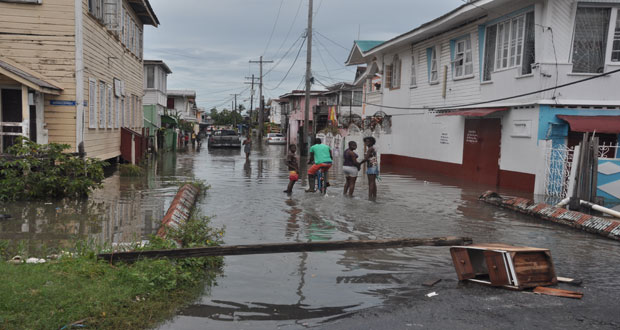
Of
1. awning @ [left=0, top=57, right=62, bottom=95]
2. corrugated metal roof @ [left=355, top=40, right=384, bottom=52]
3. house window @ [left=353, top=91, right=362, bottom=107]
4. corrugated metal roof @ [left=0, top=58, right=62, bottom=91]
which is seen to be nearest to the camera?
awning @ [left=0, top=57, right=62, bottom=95]

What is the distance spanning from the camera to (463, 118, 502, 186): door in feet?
58.7

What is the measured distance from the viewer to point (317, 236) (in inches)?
349

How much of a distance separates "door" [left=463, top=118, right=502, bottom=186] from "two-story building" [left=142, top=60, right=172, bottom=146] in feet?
77.4

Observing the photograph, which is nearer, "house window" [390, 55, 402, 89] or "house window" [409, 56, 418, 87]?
"house window" [409, 56, 418, 87]

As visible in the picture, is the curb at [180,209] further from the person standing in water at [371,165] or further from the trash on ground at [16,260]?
the person standing in water at [371,165]

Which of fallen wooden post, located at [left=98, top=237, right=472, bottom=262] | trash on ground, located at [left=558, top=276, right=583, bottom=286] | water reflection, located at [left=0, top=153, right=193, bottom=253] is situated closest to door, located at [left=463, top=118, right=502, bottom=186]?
water reflection, located at [left=0, top=153, right=193, bottom=253]

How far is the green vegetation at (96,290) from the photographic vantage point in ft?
15.0

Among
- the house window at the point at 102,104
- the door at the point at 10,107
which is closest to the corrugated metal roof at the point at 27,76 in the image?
the door at the point at 10,107

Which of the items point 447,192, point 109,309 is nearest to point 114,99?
point 447,192

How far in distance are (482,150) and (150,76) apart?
29042mm

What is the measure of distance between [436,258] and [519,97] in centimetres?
1010

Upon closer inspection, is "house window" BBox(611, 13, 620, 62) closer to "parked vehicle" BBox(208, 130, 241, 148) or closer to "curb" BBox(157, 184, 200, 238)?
"curb" BBox(157, 184, 200, 238)

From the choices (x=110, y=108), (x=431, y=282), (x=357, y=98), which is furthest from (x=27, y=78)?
(x=357, y=98)

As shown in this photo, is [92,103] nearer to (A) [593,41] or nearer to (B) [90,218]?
(B) [90,218]
